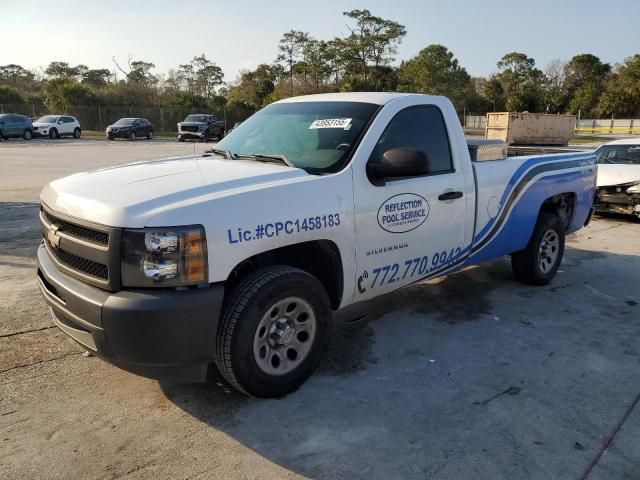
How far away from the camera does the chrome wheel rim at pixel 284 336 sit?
129 inches

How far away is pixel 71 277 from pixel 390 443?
2.07 m

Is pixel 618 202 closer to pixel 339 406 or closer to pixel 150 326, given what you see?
pixel 339 406

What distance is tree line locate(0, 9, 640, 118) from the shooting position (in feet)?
182

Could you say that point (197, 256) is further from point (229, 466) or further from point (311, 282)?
point (229, 466)

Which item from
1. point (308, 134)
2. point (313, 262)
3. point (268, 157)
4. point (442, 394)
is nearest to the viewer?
point (442, 394)

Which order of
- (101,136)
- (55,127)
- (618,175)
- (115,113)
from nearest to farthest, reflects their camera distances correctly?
(618,175) → (55,127) → (101,136) → (115,113)

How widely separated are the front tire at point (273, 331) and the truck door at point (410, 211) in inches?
19.2

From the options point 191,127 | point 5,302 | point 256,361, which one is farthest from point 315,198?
point 191,127

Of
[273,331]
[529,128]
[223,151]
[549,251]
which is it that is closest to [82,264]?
[273,331]

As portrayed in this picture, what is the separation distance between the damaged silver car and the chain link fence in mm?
38909

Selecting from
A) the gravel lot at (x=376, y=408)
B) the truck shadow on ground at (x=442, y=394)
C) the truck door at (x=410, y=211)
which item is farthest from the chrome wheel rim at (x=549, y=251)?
the truck door at (x=410, y=211)

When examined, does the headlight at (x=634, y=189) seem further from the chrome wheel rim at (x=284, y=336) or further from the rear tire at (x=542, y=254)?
the chrome wheel rim at (x=284, y=336)

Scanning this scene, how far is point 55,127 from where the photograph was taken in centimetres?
3503

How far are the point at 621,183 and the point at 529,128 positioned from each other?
833 inches
